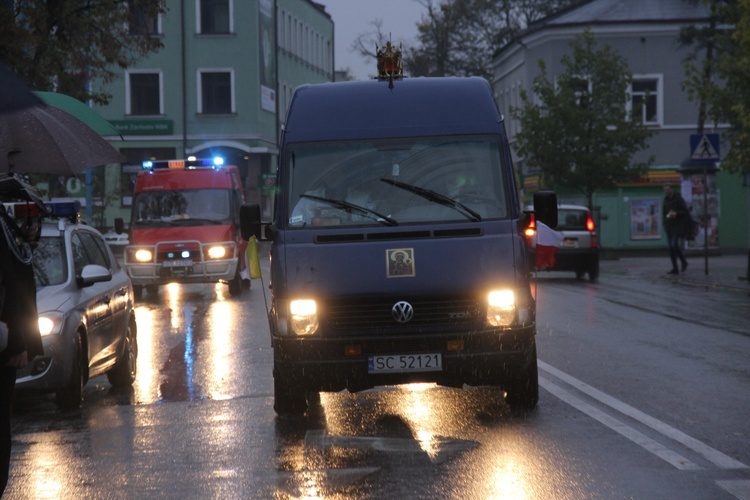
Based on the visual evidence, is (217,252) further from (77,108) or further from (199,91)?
(199,91)

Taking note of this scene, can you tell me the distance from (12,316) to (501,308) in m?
4.25

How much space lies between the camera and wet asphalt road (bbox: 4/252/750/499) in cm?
728

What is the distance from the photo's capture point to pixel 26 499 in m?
7.16

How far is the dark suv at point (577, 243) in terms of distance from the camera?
28.4 meters

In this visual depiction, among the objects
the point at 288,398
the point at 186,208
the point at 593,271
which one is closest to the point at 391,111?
the point at 288,398

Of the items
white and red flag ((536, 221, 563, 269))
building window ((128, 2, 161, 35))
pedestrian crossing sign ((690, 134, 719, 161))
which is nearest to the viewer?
white and red flag ((536, 221, 563, 269))

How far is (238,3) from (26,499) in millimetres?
54400

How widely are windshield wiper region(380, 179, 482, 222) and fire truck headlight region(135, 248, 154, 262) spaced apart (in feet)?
53.9

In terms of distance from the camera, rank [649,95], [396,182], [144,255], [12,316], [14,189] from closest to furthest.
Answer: [12,316]
[14,189]
[396,182]
[144,255]
[649,95]

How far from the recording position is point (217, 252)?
84.7 ft

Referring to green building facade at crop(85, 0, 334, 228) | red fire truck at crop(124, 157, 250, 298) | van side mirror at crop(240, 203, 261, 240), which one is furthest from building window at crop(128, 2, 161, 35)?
green building facade at crop(85, 0, 334, 228)

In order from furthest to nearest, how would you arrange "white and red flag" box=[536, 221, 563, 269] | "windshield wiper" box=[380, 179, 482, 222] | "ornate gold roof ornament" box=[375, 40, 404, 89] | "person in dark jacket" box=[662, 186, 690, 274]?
"person in dark jacket" box=[662, 186, 690, 274], "white and red flag" box=[536, 221, 563, 269], "ornate gold roof ornament" box=[375, 40, 404, 89], "windshield wiper" box=[380, 179, 482, 222]

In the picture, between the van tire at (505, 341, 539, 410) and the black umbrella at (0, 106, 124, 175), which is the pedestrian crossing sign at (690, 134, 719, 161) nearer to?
the van tire at (505, 341, 539, 410)

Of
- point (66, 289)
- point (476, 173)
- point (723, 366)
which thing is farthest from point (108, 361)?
point (723, 366)
